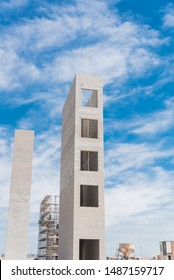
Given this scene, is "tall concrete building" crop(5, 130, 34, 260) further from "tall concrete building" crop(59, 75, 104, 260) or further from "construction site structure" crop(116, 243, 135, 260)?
"construction site structure" crop(116, 243, 135, 260)

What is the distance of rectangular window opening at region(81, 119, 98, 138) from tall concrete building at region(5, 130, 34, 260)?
14.8 ft

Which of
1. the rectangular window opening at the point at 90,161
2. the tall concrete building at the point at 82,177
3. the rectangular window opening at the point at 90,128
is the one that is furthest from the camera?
the rectangular window opening at the point at 90,128

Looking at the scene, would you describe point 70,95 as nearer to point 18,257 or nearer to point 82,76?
point 82,76

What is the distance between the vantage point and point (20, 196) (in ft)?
87.6

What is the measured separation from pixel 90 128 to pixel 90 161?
8.84 ft

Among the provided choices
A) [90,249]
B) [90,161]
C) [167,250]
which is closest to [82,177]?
[90,161]

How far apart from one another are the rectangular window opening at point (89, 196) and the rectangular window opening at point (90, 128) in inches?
160

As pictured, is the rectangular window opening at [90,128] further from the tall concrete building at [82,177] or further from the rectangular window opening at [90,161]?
the rectangular window opening at [90,161]

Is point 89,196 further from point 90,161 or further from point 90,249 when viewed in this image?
point 90,249

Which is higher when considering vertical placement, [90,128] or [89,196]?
[90,128]

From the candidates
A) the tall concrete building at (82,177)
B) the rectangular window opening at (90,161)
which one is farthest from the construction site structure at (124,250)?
the rectangular window opening at (90,161)

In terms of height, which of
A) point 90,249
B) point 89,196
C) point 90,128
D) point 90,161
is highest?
point 90,128

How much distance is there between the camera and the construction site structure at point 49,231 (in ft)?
160
